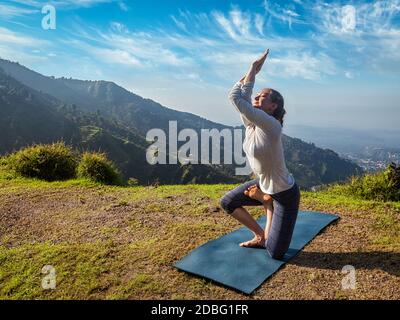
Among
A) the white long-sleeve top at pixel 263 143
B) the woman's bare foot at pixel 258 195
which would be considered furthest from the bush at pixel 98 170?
the white long-sleeve top at pixel 263 143

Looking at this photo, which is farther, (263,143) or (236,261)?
(236,261)

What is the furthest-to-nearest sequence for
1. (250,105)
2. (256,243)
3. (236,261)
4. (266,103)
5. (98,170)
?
(98,170) < (256,243) < (236,261) < (266,103) < (250,105)

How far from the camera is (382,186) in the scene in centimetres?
819

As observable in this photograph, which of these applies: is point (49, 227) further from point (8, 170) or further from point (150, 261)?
point (8, 170)

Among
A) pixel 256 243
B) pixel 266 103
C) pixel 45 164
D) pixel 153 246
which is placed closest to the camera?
pixel 266 103

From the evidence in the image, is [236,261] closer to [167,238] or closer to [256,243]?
[256,243]

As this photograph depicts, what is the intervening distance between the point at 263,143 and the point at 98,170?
7308mm

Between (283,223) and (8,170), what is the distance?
386 inches

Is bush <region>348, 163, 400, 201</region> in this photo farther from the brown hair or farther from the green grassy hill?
the brown hair

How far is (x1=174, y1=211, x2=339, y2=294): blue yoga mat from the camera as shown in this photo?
423 centimetres

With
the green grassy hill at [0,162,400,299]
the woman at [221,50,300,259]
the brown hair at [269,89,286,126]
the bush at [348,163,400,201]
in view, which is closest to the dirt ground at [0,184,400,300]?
the green grassy hill at [0,162,400,299]

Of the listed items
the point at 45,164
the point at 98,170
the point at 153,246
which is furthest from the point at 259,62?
the point at 45,164

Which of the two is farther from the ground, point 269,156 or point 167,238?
point 269,156

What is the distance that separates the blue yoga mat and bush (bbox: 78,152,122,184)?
574 centimetres
